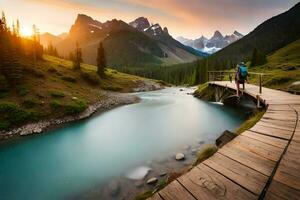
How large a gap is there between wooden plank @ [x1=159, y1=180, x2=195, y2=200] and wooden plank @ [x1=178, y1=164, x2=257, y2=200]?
0.12 m

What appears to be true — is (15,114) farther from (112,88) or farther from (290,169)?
(112,88)

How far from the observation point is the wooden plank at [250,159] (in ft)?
15.3

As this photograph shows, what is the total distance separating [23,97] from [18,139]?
12535 mm

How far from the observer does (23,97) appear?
32.5 metres

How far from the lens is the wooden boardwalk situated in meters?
3.81

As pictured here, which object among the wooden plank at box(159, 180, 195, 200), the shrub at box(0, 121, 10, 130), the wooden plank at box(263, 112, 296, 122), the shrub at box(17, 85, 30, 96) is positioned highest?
the shrub at box(17, 85, 30, 96)

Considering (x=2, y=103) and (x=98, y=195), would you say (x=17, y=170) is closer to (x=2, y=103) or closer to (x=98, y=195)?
(x=98, y=195)

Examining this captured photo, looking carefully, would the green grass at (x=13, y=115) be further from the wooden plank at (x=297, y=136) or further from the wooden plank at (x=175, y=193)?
the wooden plank at (x=297, y=136)

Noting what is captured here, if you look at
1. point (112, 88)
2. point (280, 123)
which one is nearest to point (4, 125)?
point (280, 123)

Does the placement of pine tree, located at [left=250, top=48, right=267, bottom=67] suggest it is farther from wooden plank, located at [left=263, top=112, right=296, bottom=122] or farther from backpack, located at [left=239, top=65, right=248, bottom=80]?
wooden plank, located at [left=263, top=112, right=296, bottom=122]


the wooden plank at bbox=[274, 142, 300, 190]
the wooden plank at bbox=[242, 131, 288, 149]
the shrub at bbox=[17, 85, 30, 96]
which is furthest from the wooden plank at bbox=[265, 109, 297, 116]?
the shrub at bbox=[17, 85, 30, 96]

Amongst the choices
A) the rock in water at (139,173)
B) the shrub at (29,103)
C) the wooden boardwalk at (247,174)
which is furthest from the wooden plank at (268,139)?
the shrub at (29,103)

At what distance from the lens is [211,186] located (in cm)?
410

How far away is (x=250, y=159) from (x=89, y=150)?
1693 cm
